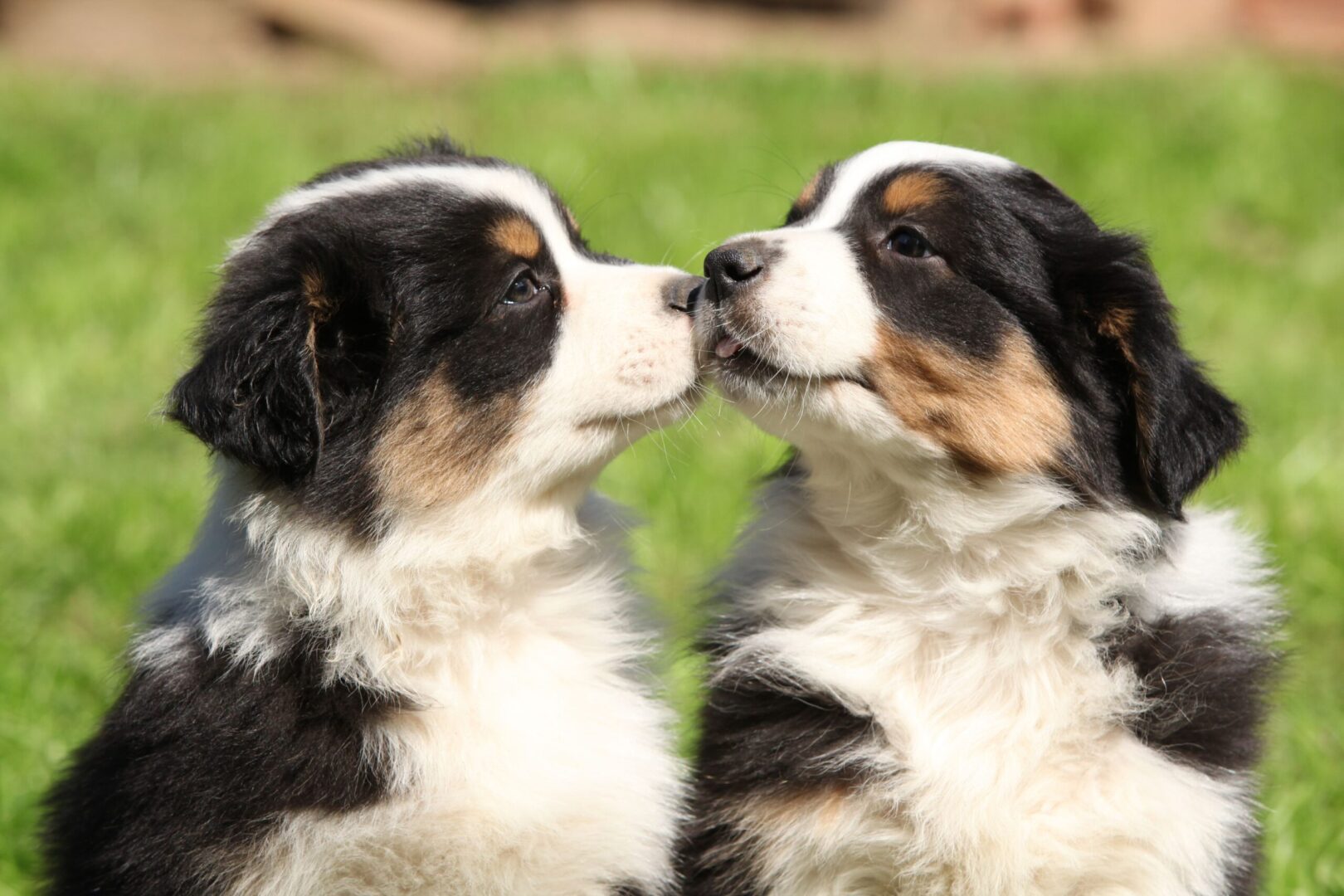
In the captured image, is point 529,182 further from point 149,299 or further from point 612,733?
point 149,299

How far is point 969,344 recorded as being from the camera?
3.23 metres

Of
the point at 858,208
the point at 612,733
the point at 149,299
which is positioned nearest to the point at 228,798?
the point at 612,733

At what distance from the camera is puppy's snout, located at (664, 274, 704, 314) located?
3.39 m

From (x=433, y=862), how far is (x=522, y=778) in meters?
0.24

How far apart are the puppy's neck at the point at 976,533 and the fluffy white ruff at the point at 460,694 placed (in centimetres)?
61

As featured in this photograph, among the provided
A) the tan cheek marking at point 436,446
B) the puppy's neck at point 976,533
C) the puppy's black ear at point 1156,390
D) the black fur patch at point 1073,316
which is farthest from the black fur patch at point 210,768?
the puppy's black ear at point 1156,390

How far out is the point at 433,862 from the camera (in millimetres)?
2926

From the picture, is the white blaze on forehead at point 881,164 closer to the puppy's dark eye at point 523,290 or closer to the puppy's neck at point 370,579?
the puppy's dark eye at point 523,290

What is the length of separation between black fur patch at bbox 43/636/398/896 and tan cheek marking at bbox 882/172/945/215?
1.50m

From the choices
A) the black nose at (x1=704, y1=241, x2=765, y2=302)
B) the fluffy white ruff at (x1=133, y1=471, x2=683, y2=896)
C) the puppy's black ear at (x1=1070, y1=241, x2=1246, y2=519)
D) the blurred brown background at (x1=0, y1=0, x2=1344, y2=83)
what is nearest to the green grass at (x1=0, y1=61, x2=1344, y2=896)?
the black nose at (x1=704, y1=241, x2=765, y2=302)

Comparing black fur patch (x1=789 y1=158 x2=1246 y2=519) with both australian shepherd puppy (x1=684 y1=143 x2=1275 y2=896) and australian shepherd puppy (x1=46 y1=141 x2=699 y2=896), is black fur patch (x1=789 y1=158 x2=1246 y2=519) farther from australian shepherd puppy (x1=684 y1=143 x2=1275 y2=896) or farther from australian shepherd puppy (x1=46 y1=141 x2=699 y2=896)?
australian shepherd puppy (x1=46 y1=141 x2=699 y2=896)

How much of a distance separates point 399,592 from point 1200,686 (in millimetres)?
1662

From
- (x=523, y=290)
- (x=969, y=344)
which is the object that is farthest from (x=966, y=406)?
(x=523, y=290)

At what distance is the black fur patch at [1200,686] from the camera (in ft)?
10.3
